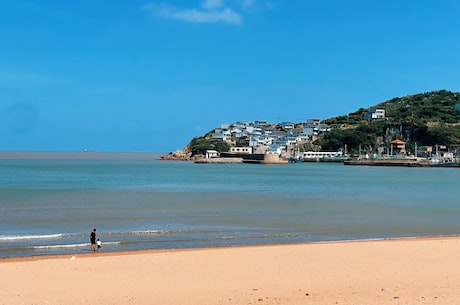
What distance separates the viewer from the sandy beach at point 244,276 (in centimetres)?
944

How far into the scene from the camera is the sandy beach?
9438 millimetres

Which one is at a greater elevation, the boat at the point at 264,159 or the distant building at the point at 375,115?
the distant building at the point at 375,115

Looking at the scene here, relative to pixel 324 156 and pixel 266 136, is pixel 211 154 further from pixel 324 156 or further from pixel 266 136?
pixel 266 136

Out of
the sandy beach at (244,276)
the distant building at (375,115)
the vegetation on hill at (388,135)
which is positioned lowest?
the sandy beach at (244,276)

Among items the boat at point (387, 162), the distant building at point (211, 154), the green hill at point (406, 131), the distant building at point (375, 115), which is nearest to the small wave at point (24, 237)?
the boat at point (387, 162)

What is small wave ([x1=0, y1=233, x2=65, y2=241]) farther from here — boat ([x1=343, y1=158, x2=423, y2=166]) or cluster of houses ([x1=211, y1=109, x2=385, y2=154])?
cluster of houses ([x1=211, y1=109, x2=385, y2=154])

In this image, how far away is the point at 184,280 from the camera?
1116cm

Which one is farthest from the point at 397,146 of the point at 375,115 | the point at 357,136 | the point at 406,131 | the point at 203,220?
the point at 203,220

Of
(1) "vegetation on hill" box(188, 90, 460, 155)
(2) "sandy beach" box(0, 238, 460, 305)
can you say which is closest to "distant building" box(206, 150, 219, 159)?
(1) "vegetation on hill" box(188, 90, 460, 155)

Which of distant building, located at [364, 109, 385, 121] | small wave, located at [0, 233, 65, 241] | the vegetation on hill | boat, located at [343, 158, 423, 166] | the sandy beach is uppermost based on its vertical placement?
distant building, located at [364, 109, 385, 121]

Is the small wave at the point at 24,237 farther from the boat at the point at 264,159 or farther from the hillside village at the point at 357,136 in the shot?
the hillside village at the point at 357,136

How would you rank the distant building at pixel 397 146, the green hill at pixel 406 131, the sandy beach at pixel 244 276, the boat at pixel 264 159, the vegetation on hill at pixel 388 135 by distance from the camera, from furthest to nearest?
1. the vegetation on hill at pixel 388 135
2. the green hill at pixel 406 131
3. the distant building at pixel 397 146
4. the boat at pixel 264 159
5. the sandy beach at pixel 244 276

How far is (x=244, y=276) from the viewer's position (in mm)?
11445

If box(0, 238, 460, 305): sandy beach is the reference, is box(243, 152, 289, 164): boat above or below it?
above
